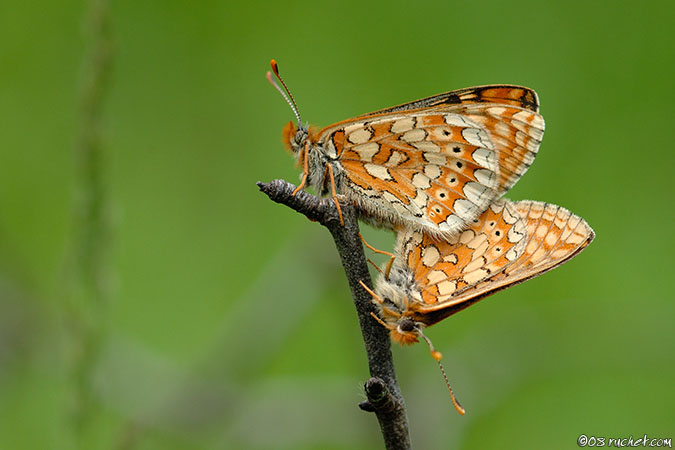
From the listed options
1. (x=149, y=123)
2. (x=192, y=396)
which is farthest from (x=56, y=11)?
(x=192, y=396)

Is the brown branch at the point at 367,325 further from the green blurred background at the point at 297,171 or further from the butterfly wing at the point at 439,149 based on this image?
the green blurred background at the point at 297,171

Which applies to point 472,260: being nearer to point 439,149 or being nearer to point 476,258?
point 476,258

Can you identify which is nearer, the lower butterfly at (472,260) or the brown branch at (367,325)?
the brown branch at (367,325)

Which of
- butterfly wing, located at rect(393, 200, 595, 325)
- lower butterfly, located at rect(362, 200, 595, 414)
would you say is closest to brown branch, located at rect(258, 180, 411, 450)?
lower butterfly, located at rect(362, 200, 595, 414)

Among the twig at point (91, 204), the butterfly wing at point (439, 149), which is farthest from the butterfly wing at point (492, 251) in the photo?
the twig at point (91, 204)

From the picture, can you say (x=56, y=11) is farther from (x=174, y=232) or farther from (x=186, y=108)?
(x=174, y=232)

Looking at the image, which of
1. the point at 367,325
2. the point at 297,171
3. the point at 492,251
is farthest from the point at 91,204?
the point at 297,171

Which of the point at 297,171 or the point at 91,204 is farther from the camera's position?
the point at 297,171
